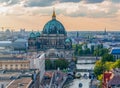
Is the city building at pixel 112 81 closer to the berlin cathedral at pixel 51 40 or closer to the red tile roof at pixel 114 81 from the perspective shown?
the red tile roof at pixel 114 81

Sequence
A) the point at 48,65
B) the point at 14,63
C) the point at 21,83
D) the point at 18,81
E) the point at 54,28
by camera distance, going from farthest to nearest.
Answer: the point at 54,28, the point at 48,65, the point at 14,63, the point at 18,81, the point at 21,83

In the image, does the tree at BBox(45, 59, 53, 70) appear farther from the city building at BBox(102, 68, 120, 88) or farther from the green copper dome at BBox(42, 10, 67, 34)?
the city building at BBox(102, 68, 120, 88)

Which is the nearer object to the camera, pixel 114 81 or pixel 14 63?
pixel 114 81

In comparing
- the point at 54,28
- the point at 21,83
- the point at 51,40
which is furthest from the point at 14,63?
the point at 54,28

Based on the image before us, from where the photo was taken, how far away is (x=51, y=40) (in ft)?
364

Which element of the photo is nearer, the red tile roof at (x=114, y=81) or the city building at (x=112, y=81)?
the city building at (x=112, y=81)

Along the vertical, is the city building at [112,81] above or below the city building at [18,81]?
below

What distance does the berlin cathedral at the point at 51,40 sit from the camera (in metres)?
110

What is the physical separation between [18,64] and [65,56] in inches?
1794

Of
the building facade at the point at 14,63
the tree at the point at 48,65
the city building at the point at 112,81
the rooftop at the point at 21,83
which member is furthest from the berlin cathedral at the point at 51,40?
the rooftop at the point at 21,83

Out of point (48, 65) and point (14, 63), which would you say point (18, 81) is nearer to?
point (14, 63)

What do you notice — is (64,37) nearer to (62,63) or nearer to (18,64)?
(62,63)

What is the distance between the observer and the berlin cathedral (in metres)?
110

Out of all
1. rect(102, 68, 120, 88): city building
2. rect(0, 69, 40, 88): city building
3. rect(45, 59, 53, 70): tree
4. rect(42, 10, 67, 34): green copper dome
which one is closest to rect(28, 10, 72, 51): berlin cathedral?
rect(42, 10, 67, 34): green copper dome
